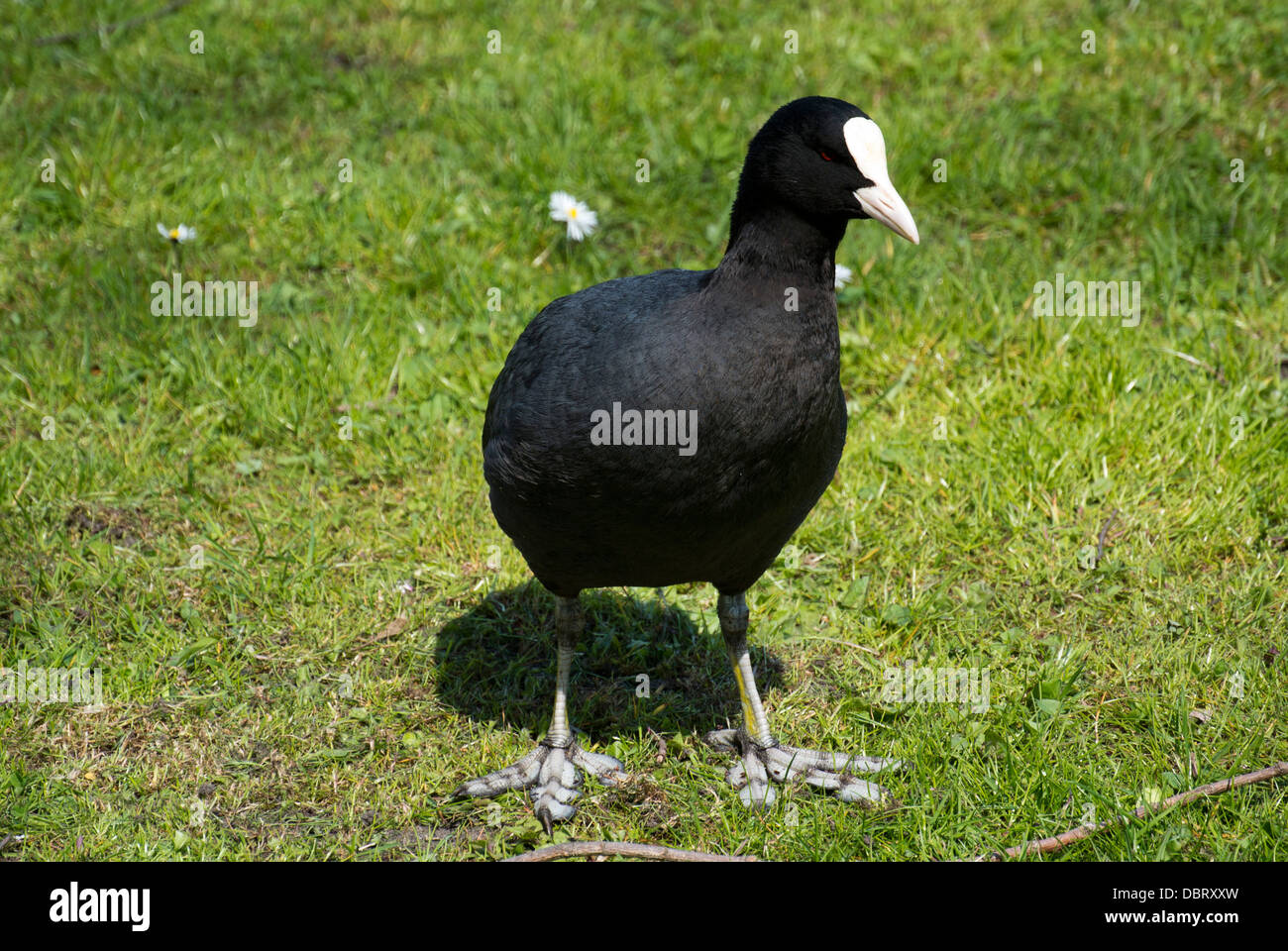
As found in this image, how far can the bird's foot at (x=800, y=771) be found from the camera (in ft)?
12.8

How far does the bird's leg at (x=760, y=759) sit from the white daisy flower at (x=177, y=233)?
142 inches

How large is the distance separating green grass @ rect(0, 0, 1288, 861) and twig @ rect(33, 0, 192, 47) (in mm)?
78

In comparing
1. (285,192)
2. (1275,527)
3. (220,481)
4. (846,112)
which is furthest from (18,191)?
(1275,527)

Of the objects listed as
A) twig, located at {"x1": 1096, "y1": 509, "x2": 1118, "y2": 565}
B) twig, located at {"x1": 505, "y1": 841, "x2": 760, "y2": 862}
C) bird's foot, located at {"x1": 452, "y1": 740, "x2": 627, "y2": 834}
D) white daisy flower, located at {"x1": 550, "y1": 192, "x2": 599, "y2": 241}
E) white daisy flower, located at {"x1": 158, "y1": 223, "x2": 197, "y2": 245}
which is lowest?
twig, located at {"x1": 505, "y1": 841, "x2": 760, "y2": 862}

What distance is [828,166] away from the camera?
10.5ft

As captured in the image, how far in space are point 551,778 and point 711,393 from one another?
1.52 meters

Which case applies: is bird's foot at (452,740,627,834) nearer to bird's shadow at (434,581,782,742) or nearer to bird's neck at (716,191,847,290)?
bird's shadow at (434,581,782,742)

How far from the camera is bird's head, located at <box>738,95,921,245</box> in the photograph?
3.19 meters

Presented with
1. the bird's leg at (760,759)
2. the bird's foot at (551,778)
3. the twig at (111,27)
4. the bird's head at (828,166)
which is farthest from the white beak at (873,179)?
the twig at (111,27)

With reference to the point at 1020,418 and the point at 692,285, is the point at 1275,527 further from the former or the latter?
the point at 692,285

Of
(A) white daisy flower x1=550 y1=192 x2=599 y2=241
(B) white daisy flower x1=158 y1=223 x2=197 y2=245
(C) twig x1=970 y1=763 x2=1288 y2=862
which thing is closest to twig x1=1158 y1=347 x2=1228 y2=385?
(C) twig x1=970 y1=763 x2=1288 y2=862

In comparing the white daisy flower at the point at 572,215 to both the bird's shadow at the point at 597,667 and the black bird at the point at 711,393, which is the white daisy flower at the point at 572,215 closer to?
the bird's shadow at the point at 597,667

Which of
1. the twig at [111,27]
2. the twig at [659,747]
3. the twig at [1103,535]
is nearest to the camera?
the twig at [659,747]

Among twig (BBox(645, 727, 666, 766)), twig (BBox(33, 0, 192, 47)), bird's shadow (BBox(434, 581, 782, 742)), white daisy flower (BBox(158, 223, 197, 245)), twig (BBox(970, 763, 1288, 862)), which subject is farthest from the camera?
twig (BBox(33, 0, 192, 47))
